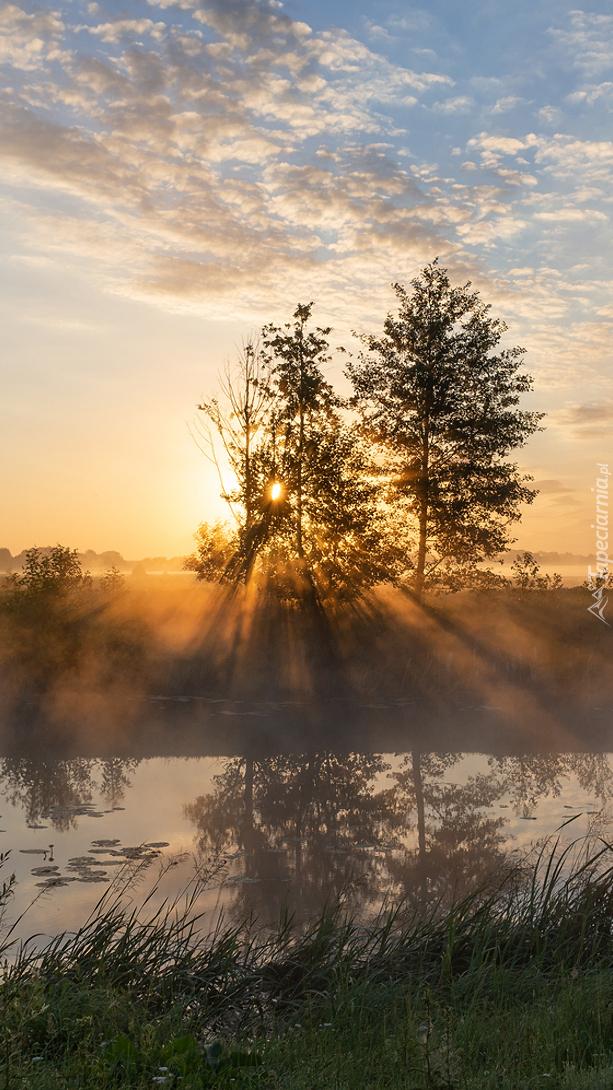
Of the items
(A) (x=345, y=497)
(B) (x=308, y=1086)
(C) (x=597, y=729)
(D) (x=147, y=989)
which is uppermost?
(A) (x=345, y=497)

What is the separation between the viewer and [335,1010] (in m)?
5.64

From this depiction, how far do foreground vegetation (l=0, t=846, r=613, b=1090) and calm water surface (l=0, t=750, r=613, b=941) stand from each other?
5.43 feet

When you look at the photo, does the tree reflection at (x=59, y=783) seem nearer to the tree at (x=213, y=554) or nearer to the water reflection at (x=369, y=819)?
the water reflection at (x=369, y=819)

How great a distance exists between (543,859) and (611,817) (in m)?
2.79

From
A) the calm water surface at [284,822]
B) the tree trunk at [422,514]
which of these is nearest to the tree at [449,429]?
the tree trunk at [422,514]

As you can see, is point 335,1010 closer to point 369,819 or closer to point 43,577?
point 369,819

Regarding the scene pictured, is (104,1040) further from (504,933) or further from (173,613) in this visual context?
(173,613)

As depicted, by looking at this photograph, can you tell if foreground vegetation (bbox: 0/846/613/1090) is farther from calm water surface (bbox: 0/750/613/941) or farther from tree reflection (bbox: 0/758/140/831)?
tree reflection (bbox: 0/758/140/831)

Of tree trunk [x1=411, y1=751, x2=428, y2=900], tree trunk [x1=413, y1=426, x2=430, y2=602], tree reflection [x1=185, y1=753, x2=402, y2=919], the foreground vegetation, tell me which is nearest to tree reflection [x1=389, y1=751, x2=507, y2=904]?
tree trunk [x1=411, y1=751, x2=428, y2=900]

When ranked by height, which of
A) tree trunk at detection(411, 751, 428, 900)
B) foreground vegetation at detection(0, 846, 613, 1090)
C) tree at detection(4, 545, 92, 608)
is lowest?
tree trunk at detection(411, 751, 428, 900)

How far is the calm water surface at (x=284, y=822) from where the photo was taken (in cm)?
956

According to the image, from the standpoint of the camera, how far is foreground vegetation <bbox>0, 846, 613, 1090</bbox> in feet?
14.4

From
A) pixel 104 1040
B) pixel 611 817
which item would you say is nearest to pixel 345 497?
pixel 611 817

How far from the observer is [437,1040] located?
4.39 meters
